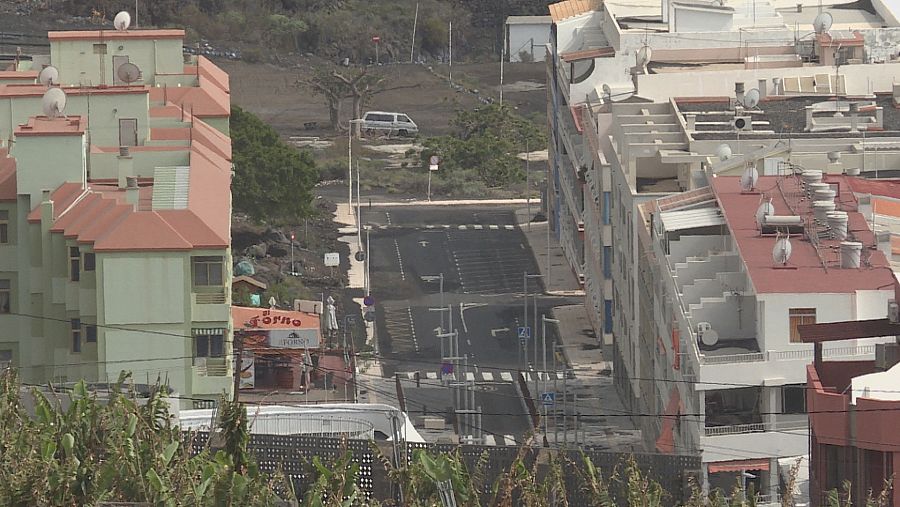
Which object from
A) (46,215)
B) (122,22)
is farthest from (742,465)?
(122,22)

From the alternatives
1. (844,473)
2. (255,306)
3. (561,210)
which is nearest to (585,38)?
(561,210)

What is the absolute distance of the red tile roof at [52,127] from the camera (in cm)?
8300

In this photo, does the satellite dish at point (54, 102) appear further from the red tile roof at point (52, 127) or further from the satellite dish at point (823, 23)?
the satellite dish at point (823, 23)

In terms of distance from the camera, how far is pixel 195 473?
4797cm

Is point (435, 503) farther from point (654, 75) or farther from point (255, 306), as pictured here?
point (654, 75)

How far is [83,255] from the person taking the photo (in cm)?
7944

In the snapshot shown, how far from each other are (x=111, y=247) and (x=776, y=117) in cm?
4211

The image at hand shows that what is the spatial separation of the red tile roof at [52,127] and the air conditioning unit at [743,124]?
100 feet

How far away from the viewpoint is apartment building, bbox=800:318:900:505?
2239 inches

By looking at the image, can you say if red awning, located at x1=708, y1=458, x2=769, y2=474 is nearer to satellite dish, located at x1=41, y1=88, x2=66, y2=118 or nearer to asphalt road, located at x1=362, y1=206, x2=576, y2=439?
asphalt road, located at x1=362, y1=206, x2=576, y2=439

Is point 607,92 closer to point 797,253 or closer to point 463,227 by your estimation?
point 463,227

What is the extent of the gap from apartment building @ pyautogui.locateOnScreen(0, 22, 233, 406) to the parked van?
93344 mm

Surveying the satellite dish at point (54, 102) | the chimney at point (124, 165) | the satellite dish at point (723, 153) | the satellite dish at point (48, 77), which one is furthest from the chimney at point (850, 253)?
the satellite dish at point (48, 77)

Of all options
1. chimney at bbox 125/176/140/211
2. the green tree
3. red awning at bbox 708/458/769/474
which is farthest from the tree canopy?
red awning at bbox 708/458/769/474
